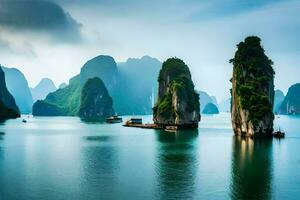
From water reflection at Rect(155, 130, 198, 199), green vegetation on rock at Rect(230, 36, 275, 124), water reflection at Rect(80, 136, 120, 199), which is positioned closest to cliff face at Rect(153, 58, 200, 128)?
green vegetation on rock at Rect(230, 36, 275, 124)

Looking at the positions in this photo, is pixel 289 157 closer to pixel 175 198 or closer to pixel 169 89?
pixel 175 198

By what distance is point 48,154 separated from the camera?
7044 cm

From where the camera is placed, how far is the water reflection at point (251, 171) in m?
41.6

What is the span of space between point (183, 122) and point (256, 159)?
81.1 metres

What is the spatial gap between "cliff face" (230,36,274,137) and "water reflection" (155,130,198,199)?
2378cm

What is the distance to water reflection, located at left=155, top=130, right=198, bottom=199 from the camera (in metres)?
41.6

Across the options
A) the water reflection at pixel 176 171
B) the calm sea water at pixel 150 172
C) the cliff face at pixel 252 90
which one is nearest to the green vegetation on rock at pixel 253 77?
the cliff face at pixel 252 90

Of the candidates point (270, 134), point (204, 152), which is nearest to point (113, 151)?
point (204, 152)

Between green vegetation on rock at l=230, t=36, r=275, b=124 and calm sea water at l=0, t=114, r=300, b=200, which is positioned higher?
green vegetation on rock at l=230, t=36, r=275, b=124

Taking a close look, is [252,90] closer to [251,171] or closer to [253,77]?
[253,77]

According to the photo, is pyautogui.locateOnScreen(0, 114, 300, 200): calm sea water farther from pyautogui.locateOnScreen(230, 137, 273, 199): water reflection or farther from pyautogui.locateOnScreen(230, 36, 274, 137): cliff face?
pyautogui.locateOnScreen(230, 36, 274, 137): cliff face

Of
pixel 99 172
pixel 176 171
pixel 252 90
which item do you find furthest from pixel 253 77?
pixel 99 172

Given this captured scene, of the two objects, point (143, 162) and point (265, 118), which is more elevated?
point (265, 118)

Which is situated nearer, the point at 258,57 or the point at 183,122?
the point at 258,57
